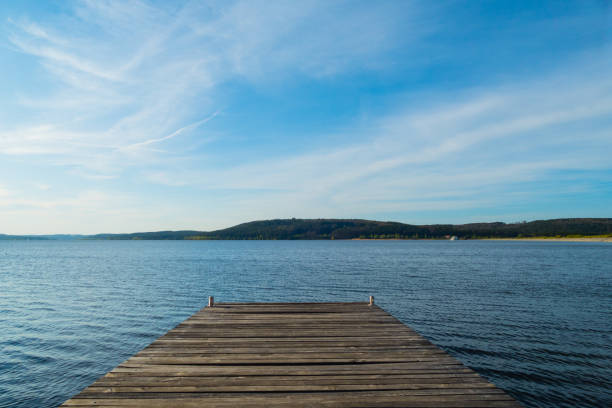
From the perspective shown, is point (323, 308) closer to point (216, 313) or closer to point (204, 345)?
point (216, 313)

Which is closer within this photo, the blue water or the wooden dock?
the wooden dock

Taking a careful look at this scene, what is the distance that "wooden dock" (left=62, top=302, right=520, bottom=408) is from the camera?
465 cm

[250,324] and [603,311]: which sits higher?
[250,324]

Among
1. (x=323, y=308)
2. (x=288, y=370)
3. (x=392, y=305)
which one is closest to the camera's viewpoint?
A: (x=288, y=370)

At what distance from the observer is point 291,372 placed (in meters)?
5.63

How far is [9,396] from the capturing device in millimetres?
9500

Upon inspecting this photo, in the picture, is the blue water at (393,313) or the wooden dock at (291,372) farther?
the blue water at (393,313)

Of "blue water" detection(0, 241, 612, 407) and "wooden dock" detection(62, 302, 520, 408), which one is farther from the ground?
"wooden dock" detection(62, 302, 520, 408)

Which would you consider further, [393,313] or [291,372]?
[393,313]

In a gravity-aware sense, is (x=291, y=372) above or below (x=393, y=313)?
above

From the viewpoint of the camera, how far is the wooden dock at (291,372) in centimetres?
465

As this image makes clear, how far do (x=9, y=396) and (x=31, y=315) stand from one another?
11666 mm

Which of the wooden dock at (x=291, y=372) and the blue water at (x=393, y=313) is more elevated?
the wooden dock at (x=291, y=372)

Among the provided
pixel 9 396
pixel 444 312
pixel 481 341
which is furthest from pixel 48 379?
pixel 444 312
